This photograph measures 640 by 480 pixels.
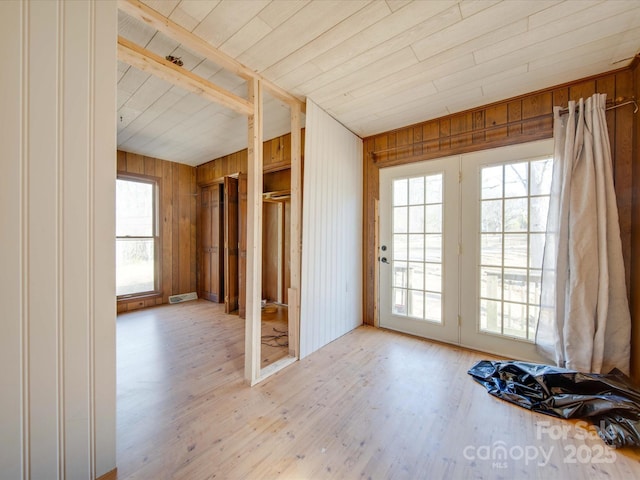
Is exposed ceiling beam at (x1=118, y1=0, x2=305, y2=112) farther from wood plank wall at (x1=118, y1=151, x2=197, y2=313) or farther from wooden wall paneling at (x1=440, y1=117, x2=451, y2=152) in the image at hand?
wood plank wall at (x1=118, y1=151, x2=197, y2=313)

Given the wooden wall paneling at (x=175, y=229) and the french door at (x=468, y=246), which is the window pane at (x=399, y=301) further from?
the wooden wall paneling at (x=175, y=229)

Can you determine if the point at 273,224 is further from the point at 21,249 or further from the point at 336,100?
the point at 21,249

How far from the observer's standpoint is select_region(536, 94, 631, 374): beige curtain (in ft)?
6.51

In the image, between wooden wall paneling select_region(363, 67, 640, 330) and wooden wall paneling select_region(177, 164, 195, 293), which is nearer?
wooden wall paneling select_region(363, 67, 640, 330)

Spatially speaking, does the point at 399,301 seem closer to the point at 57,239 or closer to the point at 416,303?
the point at 416,303

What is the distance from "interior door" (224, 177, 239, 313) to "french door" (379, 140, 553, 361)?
2402mm

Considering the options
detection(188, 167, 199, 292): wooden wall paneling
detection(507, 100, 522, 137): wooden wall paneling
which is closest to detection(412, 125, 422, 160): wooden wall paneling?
detection(507, 100, 522, 137): wooden wall paneling

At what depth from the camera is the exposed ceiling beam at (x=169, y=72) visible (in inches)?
56.8

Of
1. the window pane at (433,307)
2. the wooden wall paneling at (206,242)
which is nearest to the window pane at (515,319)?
the window pane at (433,307)

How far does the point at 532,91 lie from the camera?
237 centimetres

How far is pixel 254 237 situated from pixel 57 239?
114cm

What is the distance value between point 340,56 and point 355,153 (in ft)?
4.90

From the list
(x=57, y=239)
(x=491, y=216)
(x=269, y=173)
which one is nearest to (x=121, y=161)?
(x=269, y=173)

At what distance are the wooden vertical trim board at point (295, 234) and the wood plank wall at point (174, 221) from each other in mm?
3302
